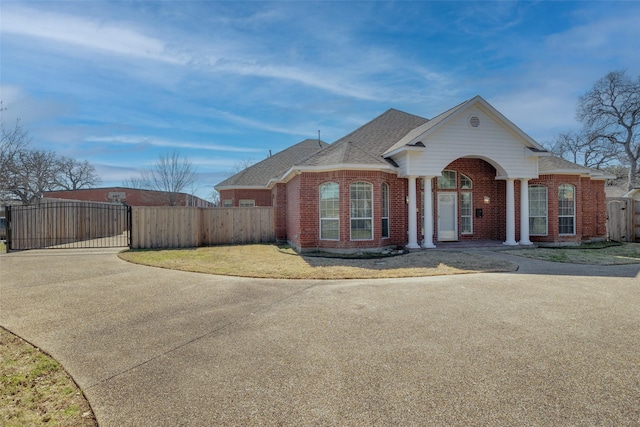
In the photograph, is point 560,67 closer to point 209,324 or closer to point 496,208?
point 496,208

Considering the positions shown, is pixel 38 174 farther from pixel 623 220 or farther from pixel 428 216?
pixel 623 220

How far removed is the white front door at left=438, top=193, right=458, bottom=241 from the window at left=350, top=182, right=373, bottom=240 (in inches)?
160

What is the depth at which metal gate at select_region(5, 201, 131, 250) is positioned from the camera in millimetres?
15266

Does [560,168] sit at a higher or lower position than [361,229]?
higher

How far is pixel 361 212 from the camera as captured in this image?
1305 centimetres

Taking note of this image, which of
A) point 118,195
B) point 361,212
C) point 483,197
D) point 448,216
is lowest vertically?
point 448,216

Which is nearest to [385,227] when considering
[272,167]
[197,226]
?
[197,226]

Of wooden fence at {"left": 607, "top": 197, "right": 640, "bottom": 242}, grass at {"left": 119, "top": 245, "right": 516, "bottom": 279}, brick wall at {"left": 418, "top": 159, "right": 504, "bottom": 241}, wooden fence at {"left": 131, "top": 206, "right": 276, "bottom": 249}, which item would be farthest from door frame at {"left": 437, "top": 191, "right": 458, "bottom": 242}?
wooden fence at {"left": 607, "top": 197, "right": 640, "bottom": 242}

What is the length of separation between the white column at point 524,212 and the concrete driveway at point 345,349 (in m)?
7.02

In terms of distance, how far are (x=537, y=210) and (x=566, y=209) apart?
1313 millimetres

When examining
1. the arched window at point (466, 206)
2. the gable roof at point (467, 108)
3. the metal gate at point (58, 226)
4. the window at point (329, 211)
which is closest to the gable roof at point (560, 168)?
the gable roof at point (467, 108)

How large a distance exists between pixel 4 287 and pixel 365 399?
8.76m

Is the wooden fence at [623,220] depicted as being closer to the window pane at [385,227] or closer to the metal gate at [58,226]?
the window pane at [385,227]

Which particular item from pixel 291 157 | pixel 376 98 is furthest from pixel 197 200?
pixel 376 98
